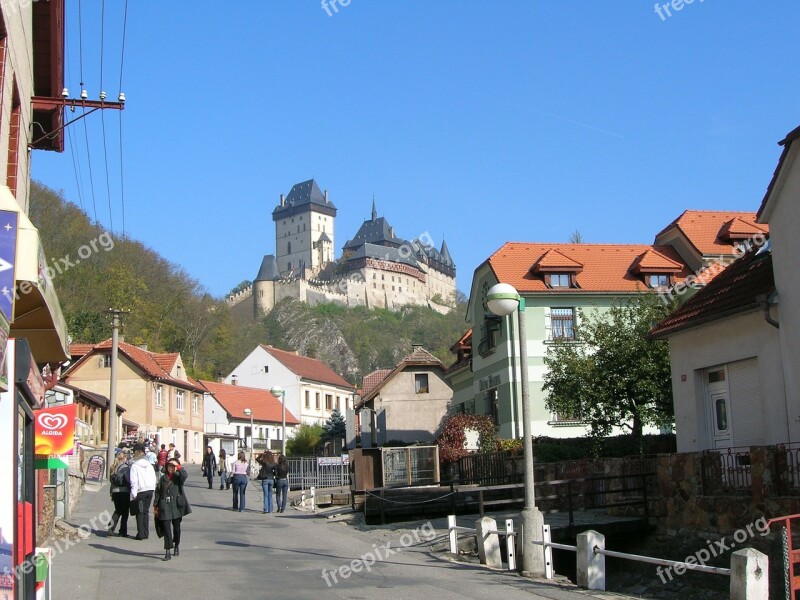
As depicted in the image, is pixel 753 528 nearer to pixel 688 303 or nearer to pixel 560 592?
pixel 560 592

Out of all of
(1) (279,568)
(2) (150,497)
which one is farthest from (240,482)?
(1) (279,568)

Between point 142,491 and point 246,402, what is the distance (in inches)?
2584

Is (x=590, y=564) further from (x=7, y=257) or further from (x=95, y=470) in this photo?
(x=95, y=470)

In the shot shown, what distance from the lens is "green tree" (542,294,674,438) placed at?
2947cm

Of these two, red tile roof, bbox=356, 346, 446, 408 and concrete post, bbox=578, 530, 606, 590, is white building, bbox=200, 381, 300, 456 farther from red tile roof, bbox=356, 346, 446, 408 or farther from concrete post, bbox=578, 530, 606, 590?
concrete post, bbox=578, 530, 606, 590

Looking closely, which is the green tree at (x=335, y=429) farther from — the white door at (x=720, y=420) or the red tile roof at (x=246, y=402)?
the white door at (x=720, y=420)

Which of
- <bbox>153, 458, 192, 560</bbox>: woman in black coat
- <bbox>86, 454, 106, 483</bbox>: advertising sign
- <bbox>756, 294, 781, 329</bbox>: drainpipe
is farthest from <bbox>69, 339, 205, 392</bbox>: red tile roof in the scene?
<bbox>756, 294, 781, 329</bbox>: drainpipe

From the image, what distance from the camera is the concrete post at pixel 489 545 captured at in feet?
49.1

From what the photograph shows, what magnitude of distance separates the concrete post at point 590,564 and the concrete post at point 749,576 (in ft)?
9.43

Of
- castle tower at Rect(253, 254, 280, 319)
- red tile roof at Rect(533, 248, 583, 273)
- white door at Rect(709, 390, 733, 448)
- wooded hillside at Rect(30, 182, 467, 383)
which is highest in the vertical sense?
castle tower at Rect(253, 254, 280, 319)

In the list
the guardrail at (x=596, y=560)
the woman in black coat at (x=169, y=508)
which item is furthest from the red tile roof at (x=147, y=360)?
the guardrail at (x=596, y=560)

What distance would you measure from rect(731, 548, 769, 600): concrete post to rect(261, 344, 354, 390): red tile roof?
279 feet

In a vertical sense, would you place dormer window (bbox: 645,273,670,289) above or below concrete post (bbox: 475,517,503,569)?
above

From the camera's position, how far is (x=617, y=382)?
96.8 feet
